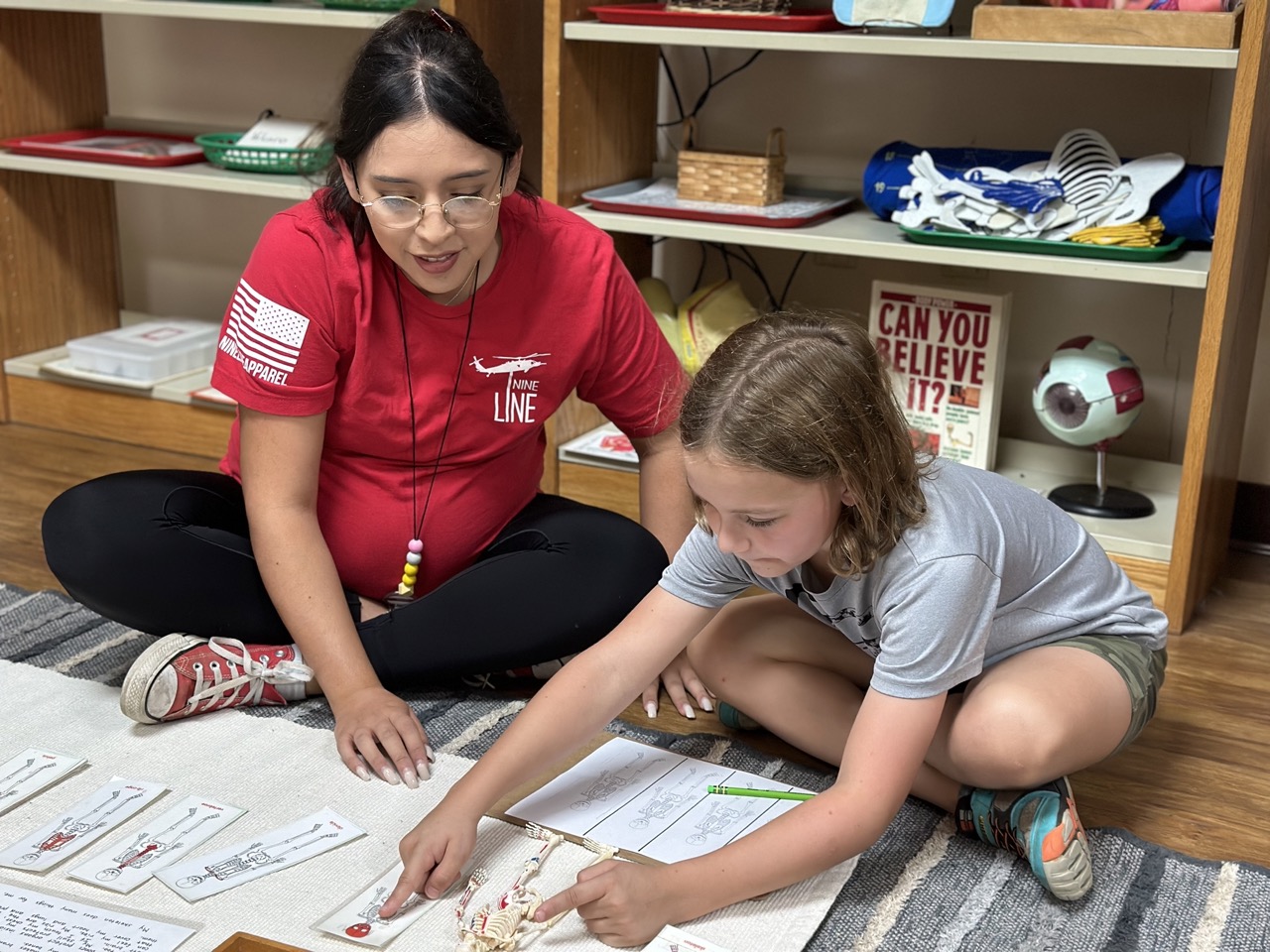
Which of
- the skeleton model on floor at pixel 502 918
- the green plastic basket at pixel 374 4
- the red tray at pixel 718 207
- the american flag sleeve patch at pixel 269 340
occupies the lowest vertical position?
the skeleton model on floor at pixel 502 918

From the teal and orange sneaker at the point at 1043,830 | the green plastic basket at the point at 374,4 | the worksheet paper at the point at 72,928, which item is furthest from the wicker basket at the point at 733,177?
the worksheet paper at the point at 72,928

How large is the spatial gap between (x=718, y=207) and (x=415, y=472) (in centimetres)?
72

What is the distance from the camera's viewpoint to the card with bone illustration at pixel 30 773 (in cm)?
125

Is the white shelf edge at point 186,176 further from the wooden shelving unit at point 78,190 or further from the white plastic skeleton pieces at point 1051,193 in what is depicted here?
the white plastic skeleton pieces at point 1051,193

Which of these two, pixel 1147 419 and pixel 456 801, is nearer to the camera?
pixel 456 801

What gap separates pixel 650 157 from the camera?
2.23m

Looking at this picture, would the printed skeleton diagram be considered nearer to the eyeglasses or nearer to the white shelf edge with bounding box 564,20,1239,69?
the eyeglasses

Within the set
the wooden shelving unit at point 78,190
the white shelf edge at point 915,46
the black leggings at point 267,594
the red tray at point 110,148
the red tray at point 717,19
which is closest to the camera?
the black leggings at point 267,594

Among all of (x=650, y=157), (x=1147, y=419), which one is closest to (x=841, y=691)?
(x=1147, y=419)

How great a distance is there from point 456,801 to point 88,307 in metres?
1.83

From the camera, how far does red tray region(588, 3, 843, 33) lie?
180cm

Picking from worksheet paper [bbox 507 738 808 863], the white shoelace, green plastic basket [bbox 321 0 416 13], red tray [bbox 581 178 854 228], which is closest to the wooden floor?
worksheet paper [bbox 507 738 808 863]

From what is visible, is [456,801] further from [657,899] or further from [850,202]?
[850,202]

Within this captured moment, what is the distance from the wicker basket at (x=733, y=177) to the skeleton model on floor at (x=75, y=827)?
3.83 feet
